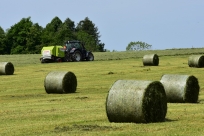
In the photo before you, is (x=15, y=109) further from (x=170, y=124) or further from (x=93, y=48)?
(x=93, y=48)

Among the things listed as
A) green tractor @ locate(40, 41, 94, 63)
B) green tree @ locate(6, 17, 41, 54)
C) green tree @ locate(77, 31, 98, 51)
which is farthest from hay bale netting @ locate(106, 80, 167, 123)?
green tree @ locate(77, 31, 98, 51)

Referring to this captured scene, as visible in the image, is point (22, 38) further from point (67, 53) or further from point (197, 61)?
point (197, 61)

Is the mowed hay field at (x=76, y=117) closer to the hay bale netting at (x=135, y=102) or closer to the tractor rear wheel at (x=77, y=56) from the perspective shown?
the hay bale netting at (x=135, y=102)

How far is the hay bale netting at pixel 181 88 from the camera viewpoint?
20.2m

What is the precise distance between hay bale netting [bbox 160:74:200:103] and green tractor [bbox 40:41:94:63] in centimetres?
3667

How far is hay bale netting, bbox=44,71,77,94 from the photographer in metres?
27.2

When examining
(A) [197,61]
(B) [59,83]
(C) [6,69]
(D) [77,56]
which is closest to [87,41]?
(D) [77,56]

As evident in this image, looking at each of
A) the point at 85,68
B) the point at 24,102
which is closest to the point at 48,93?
the point at 24,102

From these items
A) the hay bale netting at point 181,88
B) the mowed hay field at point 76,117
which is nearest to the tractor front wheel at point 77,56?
the mowed hay field at point 76,117

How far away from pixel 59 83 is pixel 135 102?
12757 millimetres

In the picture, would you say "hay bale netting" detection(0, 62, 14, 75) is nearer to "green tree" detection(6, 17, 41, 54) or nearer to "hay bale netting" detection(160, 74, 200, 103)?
"hay bale netting" detection(160, 74, 200, 103)

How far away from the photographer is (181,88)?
794 inches

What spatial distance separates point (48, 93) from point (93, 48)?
134004 millimetres

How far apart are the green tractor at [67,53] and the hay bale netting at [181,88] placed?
36674mm
